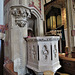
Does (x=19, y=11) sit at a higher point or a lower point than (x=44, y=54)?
higher

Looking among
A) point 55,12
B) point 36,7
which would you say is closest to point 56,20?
point 55,12

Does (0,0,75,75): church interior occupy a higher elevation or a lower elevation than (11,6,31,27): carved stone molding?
lower

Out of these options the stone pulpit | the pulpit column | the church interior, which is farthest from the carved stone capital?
the pulpit column

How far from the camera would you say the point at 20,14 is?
2994 mm

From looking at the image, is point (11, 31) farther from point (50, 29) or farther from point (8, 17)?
point (50, 29)

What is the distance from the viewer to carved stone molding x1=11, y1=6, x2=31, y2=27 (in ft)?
9.65

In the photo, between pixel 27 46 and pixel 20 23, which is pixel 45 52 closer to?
pixel 27 46

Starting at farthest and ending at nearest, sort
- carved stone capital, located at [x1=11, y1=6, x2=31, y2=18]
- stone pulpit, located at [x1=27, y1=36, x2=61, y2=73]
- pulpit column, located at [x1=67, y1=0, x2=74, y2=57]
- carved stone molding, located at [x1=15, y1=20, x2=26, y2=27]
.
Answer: pulpit column, located at [x1=67, y1=0, x2=74, y2=57]
carved stone molding, located at [x1=15, y1=20, x2=26, y2=27]
carved stone capital, located at [x1=11, y1=6, x2=31, y2=18]
stone pulpit, located at [x1=27, y1=36, x2=61, y2=73]

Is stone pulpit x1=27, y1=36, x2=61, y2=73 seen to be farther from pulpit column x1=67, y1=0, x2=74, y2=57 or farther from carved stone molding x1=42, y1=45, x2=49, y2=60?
pulpit column x1=67, y1=0, x2=74, y2=57

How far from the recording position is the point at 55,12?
739 centimetres

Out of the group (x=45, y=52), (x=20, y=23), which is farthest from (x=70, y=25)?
(x=20, y=23)

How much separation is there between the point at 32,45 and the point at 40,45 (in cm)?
32

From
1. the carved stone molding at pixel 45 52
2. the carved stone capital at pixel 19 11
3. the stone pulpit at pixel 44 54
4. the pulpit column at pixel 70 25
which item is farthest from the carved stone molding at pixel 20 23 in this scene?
the pulpit column at pixel 70 25

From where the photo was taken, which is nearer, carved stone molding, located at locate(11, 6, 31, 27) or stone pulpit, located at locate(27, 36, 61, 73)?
stone pulpit, located at locate(27, 36, 61, 73)
